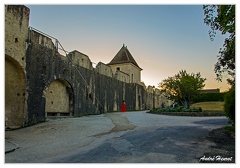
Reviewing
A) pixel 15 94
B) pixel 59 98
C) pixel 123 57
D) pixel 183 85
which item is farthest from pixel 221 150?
pixel 123 57

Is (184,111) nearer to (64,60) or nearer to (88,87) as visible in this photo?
(88,87)

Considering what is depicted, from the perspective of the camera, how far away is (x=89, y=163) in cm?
486

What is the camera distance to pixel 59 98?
16.0m

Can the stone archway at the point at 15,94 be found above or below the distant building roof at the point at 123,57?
below

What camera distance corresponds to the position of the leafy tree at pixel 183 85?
96.0 feet

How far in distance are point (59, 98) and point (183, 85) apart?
18954 mm

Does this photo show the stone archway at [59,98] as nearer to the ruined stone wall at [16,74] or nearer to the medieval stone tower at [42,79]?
the medieval stone tower at [42,79]

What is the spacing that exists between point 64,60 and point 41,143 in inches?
374

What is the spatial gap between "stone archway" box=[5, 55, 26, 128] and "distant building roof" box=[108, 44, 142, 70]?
91.3 ft

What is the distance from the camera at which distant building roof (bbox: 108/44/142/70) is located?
39700mm

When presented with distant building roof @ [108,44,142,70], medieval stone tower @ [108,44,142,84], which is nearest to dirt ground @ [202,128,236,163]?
medieval stone tower @ [108,44,142,84]

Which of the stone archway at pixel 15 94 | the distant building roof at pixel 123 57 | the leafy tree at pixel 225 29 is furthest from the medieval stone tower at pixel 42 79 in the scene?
the distant building roof at pixel 123 57

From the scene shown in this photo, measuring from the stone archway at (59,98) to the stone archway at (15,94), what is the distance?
1.90 meters

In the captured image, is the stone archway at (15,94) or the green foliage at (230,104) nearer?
the green foliage at (230,104)
